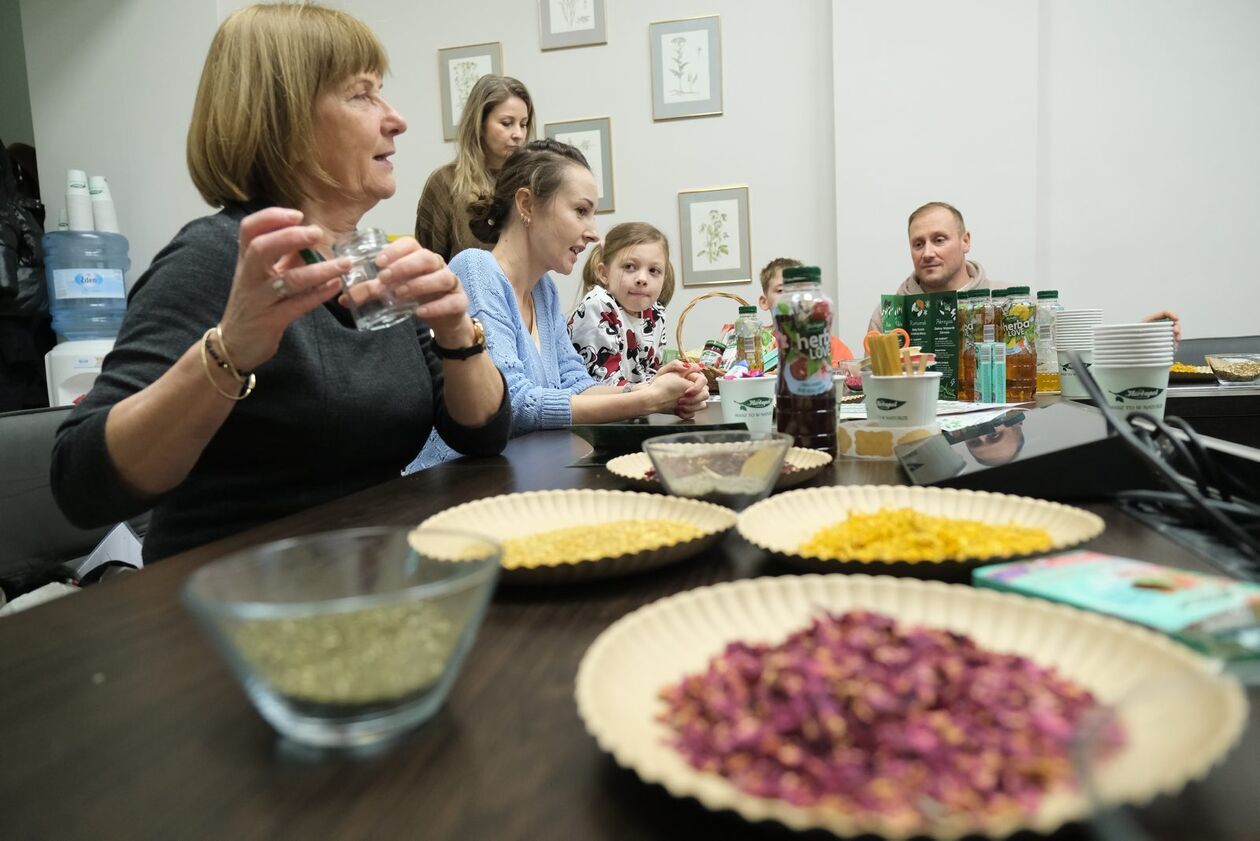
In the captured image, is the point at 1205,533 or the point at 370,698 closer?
the point at 370,698

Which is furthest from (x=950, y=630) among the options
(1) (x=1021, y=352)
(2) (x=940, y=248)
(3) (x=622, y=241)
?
(2) (x=940, y=248)

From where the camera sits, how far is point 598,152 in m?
4.04

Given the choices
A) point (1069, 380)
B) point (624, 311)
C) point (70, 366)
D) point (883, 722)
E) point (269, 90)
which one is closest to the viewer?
point (883, 722)

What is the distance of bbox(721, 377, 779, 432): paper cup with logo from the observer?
126 centimetres

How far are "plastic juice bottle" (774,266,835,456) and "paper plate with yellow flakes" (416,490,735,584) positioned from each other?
Result: 0.38 m

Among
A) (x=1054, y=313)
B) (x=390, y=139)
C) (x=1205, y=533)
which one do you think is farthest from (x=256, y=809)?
(x=1054, y=313)

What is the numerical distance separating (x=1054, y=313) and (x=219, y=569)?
2.01 m

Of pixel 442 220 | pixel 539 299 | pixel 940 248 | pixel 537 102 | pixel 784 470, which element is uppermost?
pixel 537 102

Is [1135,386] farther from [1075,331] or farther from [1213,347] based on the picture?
[1213,347]

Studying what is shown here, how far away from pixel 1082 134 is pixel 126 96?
4401mm

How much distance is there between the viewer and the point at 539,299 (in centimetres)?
237

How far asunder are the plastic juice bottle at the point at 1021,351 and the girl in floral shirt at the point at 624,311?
4.40 ft

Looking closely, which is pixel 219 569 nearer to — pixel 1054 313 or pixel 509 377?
pixel 509 377

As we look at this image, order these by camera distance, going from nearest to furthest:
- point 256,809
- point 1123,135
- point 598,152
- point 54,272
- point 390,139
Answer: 1. point 256,809
2. point 390,139
3. point 54,272
4. point 1123,135
5. point 598,152
